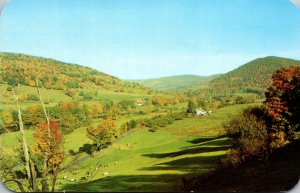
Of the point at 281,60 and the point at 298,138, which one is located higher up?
the point at 281,60

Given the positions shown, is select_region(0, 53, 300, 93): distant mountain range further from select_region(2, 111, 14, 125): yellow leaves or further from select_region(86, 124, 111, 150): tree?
select_region(86, 124, 111, 150): tree

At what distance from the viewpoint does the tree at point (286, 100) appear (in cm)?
980

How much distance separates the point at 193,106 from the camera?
10070mm

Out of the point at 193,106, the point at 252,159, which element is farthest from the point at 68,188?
the point at 252,159

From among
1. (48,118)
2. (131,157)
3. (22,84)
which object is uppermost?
(22,84)

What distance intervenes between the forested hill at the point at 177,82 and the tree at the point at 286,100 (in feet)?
3.85

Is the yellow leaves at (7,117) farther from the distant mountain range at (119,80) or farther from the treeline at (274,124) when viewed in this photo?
the treeline at (274,124)

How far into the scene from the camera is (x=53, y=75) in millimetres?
10008

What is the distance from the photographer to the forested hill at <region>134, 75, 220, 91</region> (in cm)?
1014

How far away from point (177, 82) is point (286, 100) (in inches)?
79.9

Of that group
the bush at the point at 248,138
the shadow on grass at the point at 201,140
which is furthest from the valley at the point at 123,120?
the bush at the point at 248,138

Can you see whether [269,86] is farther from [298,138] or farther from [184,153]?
[184,153]

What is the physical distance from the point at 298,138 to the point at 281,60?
4.77ft

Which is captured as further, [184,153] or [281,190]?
[184,153]
